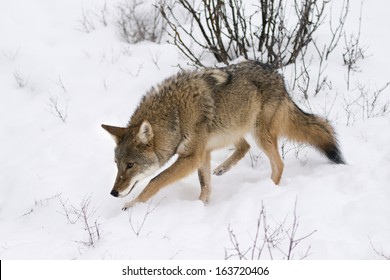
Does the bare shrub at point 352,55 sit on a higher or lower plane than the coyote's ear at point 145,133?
lower

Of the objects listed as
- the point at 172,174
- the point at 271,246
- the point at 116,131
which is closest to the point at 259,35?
the point at 172,174

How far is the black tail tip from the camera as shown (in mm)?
5500

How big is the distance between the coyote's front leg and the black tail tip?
1.60 metres

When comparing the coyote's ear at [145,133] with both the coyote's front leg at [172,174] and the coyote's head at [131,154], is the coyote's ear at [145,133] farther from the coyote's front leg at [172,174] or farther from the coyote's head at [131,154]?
the coyote's front leg at [172,174]

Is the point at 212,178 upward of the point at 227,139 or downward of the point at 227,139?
downward

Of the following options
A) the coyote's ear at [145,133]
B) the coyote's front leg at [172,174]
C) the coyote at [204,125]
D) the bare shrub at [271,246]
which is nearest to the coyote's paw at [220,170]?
the coyote at [204,125]

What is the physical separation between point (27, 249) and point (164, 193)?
1835 millimetres

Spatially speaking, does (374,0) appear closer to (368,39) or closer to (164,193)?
(368,39)

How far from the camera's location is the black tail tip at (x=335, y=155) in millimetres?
5500

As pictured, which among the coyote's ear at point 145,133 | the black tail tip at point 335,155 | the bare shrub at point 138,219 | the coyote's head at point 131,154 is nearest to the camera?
the bare shrub at point 138,219

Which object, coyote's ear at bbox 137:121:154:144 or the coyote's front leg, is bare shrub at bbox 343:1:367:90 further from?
coyote's ear at bbox 137:121:154:144

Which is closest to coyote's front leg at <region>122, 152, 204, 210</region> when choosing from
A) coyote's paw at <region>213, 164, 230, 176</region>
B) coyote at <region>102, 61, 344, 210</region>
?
coyote at <region>102, 61, 344, 210</region>

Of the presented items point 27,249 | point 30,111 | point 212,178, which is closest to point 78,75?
point 30,111

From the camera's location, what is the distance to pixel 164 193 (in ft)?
18.0
